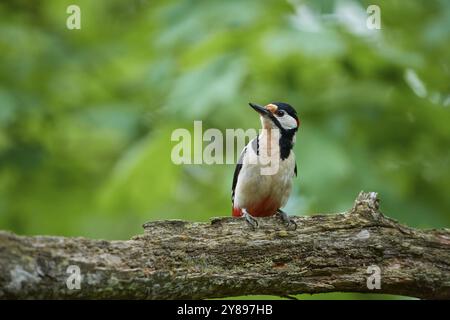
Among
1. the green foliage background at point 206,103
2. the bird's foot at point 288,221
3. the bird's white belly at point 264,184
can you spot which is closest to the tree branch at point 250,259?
the bird's foot at point 288,221

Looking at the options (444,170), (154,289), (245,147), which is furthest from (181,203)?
(154,289)

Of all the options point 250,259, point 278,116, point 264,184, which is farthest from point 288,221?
point 278,116

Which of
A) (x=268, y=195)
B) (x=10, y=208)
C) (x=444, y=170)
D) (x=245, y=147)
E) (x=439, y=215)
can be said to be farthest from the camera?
(x=10, y=208)

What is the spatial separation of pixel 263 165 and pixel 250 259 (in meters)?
1.64

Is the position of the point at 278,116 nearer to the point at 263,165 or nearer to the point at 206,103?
the point at 263,165

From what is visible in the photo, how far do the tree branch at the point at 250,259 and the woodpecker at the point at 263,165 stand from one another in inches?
41.9

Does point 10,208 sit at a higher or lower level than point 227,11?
lower

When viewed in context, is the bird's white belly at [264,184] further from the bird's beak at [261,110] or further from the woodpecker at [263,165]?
the bird's beak at [261,110]

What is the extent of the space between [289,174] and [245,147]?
55 centimetres

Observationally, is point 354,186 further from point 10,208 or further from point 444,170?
point 10,208

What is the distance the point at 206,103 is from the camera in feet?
20.1

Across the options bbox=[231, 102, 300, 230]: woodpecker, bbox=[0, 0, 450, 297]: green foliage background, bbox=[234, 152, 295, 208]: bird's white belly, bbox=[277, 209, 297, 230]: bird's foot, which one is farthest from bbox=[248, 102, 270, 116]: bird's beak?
bbox=[277, 209, 297, 230]: bird's foot

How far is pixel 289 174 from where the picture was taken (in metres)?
6.21

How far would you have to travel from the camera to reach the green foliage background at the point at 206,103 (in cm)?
647
